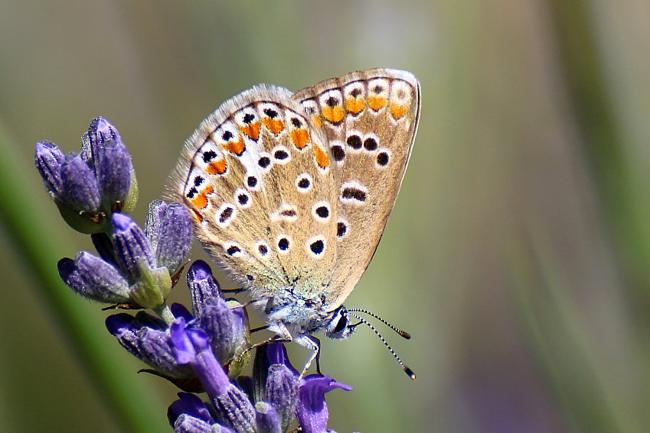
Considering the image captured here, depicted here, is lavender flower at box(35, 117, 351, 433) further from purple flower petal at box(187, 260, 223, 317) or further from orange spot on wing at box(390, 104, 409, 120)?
orange spot on wing at box(390, 104, 409, 120)

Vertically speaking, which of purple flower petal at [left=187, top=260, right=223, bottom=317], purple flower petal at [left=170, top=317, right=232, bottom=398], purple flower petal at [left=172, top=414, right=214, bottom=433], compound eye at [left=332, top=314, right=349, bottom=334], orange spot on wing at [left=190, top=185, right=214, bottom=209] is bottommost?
compound eye at [left=332, top=314, right=349, bottom=334]

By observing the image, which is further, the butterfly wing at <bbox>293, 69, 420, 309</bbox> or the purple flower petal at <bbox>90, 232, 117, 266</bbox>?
the butterfly wing at <bbox>293, 69, 420, 309</bbox>

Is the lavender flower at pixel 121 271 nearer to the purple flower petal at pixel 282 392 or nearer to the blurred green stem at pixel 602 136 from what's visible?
the purple flower petal at pixel 282 392

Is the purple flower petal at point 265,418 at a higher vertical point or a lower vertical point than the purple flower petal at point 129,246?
lower

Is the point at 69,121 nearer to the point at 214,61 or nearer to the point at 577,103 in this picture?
the point at 214,61

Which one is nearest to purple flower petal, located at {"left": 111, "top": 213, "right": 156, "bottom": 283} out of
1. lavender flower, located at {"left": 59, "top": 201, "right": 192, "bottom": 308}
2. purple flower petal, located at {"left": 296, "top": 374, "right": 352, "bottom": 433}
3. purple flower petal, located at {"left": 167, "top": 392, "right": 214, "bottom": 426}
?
lavender flower, located at {"left": 59, "top": 201, "right": 192, "bottom": 308}

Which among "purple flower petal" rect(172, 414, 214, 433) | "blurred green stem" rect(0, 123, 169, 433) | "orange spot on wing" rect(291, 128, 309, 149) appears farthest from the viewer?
"orange spot on wing" rect(291, 128, 309, 149)

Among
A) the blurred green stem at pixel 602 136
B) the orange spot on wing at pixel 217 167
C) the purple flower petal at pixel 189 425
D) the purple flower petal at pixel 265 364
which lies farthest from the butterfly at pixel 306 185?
the purple flower petal at pixel 189 425

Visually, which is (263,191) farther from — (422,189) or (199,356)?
(422,189)
